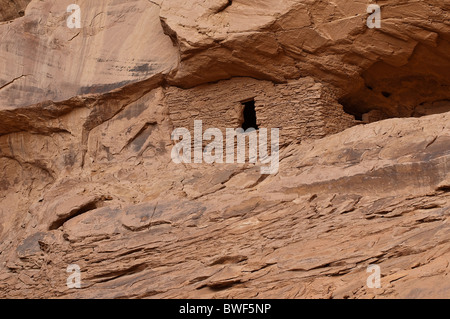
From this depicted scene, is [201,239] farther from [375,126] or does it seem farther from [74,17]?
[74,17]

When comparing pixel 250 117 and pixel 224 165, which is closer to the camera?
pixel 224 165

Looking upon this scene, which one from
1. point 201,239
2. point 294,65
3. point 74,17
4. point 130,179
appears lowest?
point 201,239

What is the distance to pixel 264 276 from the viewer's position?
26.9ft

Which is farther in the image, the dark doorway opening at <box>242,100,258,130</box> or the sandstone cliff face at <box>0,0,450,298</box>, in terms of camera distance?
the dark doorway opening at <box>242,100,258,130</box>

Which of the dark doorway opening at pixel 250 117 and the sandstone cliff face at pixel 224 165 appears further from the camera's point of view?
the dark doorway opening at pixel 250 117

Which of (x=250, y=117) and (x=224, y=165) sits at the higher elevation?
(x=250, y=117)

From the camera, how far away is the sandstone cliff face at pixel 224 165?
822 centimetres

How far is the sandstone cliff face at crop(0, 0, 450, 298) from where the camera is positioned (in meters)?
8.22

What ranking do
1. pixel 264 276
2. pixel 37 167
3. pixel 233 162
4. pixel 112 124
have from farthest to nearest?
A: pixel 37 167
pixel 112 124
pixel 233 162
pixel 264 276

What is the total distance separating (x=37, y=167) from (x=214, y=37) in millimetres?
4318

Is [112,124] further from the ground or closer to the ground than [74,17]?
closer to the ground

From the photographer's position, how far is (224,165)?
34.9ft

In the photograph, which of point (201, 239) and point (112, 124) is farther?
point (112, 124)
